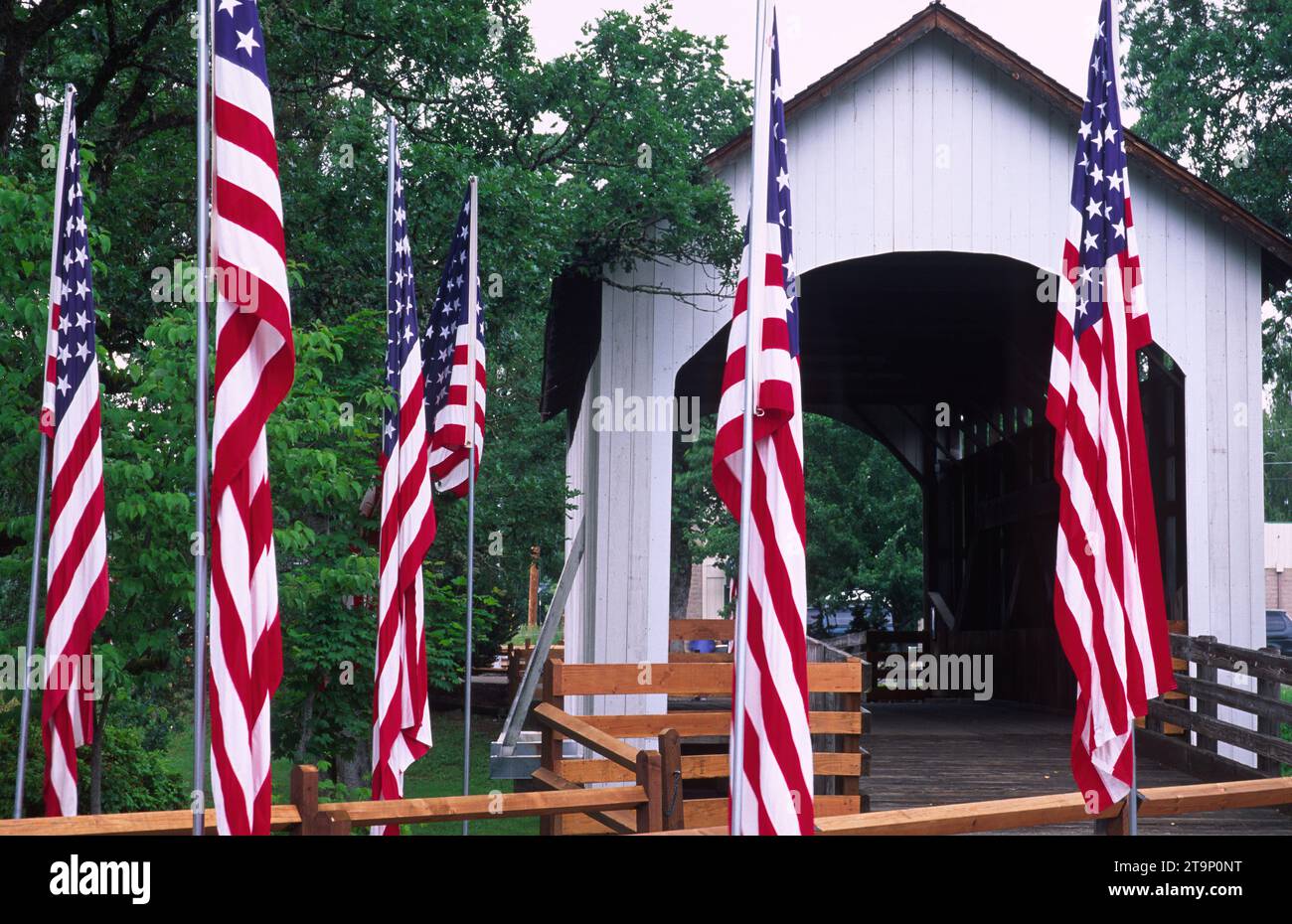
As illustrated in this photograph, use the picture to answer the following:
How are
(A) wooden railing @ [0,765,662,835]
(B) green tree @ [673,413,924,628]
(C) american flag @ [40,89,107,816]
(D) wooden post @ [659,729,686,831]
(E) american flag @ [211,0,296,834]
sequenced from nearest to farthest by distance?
(E) american flag @ [211,0,296,834] → (A) wooden railing @ [0,765,662,835] → (D) wooden post @ [659,729,686,831] → (C) american flag @ [40,89,107,816] → (B) green tree @ [673,413,924,628]

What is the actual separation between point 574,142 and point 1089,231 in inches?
529

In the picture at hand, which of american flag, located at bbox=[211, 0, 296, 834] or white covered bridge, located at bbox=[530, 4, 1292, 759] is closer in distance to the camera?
american flag, located at bbox=[211, 0, 296, 834]

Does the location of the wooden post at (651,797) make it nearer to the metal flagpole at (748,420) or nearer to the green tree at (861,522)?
the metal flagpole at (748,420)

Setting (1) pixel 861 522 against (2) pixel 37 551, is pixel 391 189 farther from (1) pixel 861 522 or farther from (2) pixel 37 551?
(1) pixel 861 522

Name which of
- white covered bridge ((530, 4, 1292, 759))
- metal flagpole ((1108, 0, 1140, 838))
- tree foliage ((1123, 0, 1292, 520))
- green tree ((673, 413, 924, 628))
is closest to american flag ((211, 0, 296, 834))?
metal flagpole ((1108, 0, 1140, 838))

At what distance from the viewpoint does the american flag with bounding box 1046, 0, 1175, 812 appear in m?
6.48

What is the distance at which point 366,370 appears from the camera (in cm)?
1519

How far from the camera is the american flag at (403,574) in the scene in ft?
28.1

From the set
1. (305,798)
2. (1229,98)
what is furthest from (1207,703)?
(1229,98)

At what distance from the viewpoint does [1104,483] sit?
6.54 metres

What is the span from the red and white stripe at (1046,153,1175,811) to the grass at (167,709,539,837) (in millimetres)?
15019

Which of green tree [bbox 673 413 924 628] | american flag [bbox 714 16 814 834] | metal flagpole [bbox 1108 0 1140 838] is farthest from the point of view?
green tree [bbox 673 413 924 628]

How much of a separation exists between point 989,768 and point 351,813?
Result: 734 cm

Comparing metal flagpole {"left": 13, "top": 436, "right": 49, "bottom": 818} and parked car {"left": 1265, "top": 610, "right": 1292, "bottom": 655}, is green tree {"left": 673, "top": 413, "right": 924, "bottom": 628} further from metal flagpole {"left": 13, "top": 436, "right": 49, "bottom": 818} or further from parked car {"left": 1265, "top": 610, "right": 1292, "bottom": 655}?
metal flagpole {"left": 13, "top": 436, "right": 49, "bottom": 818}
